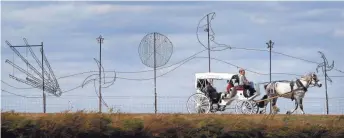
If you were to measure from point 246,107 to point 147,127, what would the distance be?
406 inches

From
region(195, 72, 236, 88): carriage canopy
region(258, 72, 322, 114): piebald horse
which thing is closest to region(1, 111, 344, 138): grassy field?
region(258, 72, 322, 114): piebald horse

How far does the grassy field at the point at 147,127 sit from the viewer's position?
2177 centimetres

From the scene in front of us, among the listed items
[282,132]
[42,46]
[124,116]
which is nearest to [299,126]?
[282,132]

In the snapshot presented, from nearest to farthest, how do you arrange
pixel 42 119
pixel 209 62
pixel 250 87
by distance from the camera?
1. pixel 42 119
2. pixel 250 87
3. pixel 209 62

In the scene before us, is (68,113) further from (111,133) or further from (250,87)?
(250,87)

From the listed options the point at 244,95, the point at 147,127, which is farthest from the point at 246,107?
the point at 147,127

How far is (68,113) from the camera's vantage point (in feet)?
74.0

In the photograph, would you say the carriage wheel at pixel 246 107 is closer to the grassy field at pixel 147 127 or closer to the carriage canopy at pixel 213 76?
the carriage canopy at pixel 213 76

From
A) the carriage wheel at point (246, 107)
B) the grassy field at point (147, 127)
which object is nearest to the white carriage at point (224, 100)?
the carriage wheel at point (246, 107)

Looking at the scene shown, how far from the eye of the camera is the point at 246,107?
32062mm

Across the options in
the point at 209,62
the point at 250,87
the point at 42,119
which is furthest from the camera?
the point at 209,62

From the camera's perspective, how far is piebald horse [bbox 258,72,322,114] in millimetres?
31828

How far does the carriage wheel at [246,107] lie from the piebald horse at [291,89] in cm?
26

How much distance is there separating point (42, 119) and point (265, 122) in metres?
5.49
